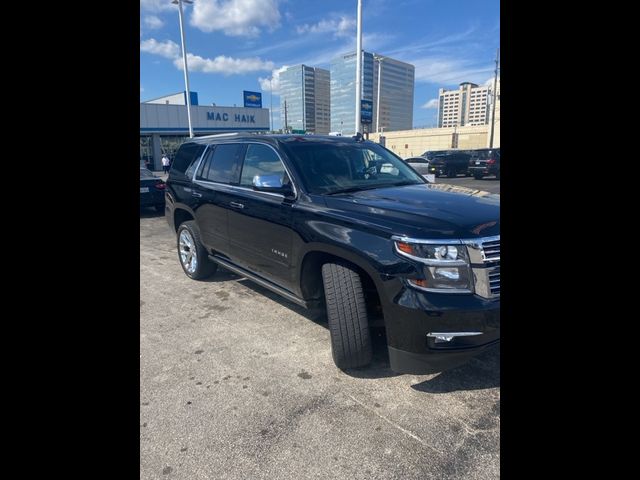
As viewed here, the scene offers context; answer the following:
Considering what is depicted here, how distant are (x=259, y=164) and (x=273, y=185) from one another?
77cm

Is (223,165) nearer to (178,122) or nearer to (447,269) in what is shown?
(447,269)

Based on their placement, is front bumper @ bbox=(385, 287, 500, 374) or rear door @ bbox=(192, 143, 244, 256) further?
rear door @ bbox=(192, 143, 244, 256)

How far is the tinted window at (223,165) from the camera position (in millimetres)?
4383

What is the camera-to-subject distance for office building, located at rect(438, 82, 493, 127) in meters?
76.9

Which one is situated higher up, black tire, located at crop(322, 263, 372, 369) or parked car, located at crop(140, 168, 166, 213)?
parked car, located at crop(140, 168, 166, 213)

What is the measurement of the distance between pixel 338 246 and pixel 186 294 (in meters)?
2.74

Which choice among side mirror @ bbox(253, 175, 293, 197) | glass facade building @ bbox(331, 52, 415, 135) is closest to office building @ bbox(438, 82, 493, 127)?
glass facade building @ bbox(331, 52, 415, 135)

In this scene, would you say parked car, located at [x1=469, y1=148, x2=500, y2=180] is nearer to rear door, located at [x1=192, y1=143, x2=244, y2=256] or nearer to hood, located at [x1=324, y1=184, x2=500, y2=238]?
rear door, located at [x1=192, y1=143, x2=244, y2=256]

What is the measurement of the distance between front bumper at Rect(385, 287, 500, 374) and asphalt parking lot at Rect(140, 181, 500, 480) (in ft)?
1.26

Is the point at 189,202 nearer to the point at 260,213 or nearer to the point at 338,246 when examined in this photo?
the point at 260,213

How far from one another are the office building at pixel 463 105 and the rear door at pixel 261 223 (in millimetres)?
78334

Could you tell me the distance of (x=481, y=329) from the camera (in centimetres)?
243

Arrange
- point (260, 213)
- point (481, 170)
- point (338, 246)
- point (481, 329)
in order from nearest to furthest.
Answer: point (481, 329)
point (338, 246)
point (260, 213)
point (481, 170)
